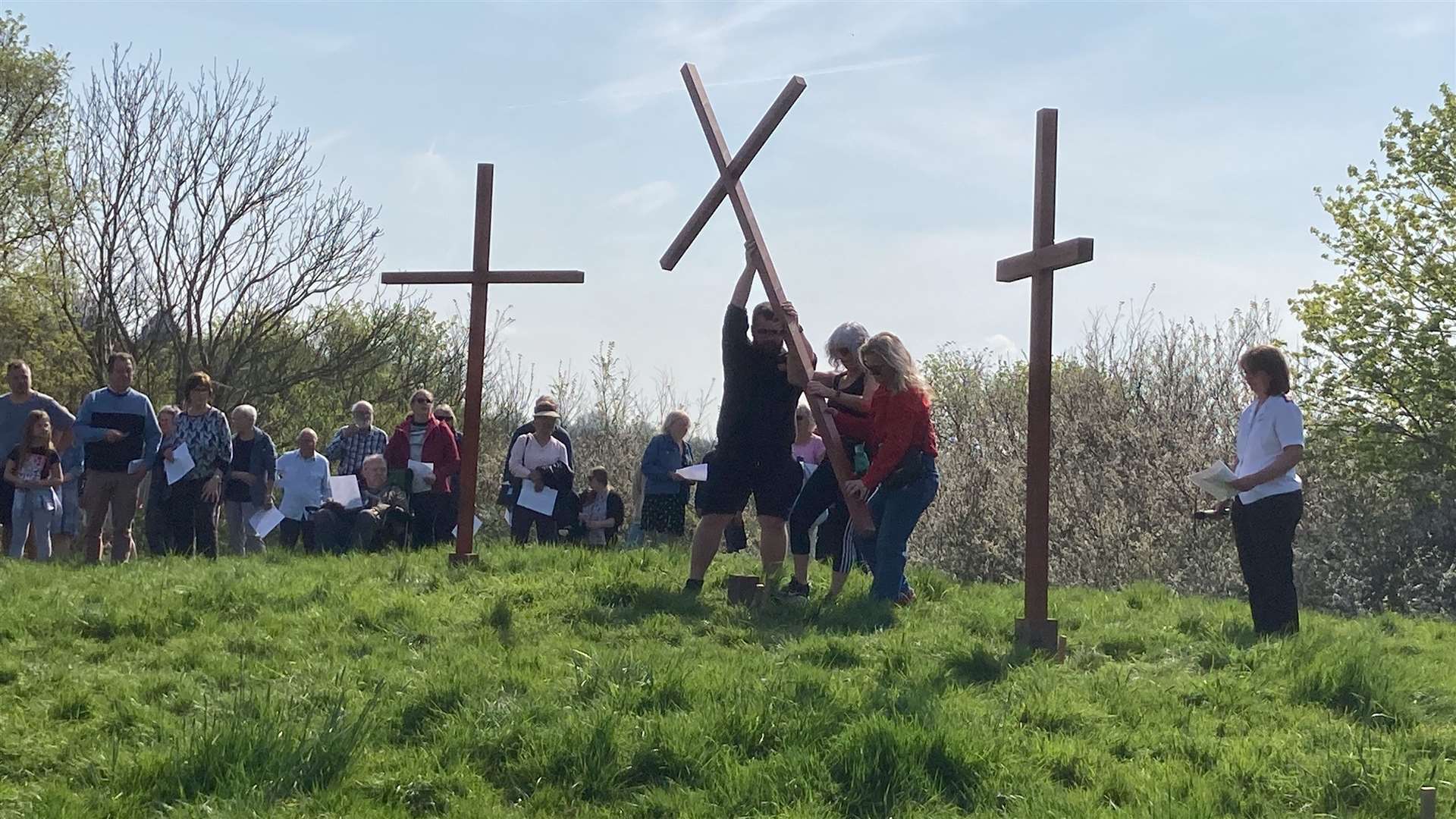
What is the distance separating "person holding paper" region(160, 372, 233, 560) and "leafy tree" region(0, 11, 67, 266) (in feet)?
51.3

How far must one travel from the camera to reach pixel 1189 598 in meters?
9.02

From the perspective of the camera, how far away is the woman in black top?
783 cm

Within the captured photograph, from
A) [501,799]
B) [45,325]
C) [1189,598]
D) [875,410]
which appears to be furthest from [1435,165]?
[45,325]

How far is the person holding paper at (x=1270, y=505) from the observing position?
7.07 meters

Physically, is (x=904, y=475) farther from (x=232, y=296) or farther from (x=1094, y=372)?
(x=232, y=296)

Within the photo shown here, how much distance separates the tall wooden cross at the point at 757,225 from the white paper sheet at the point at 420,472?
11.3 ft

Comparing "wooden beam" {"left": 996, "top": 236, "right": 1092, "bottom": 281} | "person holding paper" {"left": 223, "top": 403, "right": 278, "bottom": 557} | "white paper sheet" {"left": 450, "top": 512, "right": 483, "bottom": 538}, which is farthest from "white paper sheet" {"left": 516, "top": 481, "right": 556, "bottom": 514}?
"wooden beam" {"left": 996, "top": 236, "right": 1092, "bottom": 281}

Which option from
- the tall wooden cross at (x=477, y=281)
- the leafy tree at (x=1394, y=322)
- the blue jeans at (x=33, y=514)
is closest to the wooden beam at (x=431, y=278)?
the tall wooden cross at (x=477, y=281)

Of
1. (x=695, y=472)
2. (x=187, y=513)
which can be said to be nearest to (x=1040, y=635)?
(x=695, y=472)

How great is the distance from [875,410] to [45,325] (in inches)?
888

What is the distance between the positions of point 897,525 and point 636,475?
527 centimetres

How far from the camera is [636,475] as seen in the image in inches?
487

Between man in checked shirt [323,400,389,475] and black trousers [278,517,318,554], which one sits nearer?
black trousers [278,517,318,554]

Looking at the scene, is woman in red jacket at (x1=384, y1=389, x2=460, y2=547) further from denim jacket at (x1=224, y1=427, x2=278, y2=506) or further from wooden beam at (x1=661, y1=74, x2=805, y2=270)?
wooden beam at (x1=661, y1=74, x2=805, y2=270)
